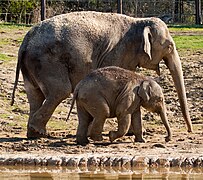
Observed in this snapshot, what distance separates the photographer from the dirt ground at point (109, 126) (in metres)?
13.4

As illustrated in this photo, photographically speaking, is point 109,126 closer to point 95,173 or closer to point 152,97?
point 152,97

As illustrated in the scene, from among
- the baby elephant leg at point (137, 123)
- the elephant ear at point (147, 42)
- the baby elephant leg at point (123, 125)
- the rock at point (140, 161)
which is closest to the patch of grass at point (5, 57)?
the elephant ear at point (147, 42)

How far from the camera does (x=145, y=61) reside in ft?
51.2

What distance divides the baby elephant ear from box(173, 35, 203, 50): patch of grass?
8.66 meters

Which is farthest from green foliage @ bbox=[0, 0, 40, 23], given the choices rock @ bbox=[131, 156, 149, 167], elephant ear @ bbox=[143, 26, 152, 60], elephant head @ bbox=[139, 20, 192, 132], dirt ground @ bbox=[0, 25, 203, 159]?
rock @ bbox=[131, 156, 149, 167]

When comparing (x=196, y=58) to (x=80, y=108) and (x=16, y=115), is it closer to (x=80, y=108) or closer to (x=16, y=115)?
(x=16, y=115)

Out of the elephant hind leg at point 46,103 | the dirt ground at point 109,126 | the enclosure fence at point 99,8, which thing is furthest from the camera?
the enclosure fence at point 99,8

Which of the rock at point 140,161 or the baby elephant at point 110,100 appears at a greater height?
the baby elephant at point 110,100

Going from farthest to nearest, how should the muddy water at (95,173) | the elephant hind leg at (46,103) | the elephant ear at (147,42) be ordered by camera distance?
the elephant ear at (147,42) < the elephant hind leg at (46,103) < the muddy water at (95,173)

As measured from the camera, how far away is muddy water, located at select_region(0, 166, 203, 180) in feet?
37.6

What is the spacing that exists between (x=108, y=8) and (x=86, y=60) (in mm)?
22826

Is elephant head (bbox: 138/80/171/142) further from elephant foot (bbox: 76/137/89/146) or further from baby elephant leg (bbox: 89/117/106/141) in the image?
elephant foot (bbox: 76/137/89/146)

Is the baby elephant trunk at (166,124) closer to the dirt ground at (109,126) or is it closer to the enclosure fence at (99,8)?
the dirt ground at (109,126)

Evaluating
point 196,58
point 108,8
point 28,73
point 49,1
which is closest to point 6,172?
point 28,73
